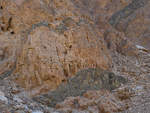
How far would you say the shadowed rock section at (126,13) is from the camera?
20.4 meters

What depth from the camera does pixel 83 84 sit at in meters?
8.73

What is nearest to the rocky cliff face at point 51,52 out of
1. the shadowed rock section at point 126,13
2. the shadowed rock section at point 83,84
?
the shadowed rock section at point 83,84

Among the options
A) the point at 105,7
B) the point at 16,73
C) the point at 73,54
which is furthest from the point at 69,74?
the point at 105,7

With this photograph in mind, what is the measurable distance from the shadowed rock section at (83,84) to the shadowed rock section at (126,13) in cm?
1154

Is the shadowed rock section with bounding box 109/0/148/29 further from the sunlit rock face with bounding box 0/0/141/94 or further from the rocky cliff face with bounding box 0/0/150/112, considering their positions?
the sunlit rock face with bounding box 0/0/141/94

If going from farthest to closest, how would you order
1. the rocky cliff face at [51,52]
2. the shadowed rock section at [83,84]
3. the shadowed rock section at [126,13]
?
the shadowed rock section at [126,13], the rocky cliff face at [51,52], the shadowed rock section at [83,84]

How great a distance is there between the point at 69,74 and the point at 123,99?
2816 millimetres

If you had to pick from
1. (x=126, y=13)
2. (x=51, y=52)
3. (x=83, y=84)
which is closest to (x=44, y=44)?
(x=51, y=52)

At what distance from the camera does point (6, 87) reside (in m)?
7.17

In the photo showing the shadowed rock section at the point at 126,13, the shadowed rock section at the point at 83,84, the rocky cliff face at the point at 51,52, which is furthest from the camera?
the shadowed rock section at the point at 126,13

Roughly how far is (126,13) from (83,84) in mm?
14428

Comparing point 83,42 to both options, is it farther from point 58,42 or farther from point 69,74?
point 69,74

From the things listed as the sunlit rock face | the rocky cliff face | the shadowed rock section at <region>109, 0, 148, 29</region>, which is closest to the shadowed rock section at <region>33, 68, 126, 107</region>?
the rocky cliff face

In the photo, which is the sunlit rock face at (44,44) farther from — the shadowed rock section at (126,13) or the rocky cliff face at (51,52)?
the shadowed rock section at (126,13)
